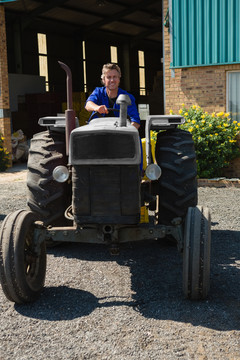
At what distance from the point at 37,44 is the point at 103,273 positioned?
22035mm

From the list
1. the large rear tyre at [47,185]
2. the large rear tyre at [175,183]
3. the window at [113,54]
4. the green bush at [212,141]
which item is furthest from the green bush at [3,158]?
the window at [113,54]

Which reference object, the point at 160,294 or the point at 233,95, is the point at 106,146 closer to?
the point at 160,294

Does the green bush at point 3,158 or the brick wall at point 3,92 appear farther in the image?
the brick wall at point 3,92

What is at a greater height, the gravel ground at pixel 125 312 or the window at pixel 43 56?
the window at pixel 43 56

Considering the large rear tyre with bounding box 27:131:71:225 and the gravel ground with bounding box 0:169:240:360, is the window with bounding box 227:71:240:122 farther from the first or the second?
the large rear tyre with bounding box 27:131:71:225

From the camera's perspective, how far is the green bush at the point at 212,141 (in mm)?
9844

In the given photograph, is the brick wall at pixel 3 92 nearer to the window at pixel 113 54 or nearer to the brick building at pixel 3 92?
the brick building at pixel 3 92

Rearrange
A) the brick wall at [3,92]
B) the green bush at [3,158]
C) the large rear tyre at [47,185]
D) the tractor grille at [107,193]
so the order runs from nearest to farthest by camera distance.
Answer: the tractor grille at [107,193], the large rear tyre at [47,185], the green bush at [3,158], the brick wall at [3,92]

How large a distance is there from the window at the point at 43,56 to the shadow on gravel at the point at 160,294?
21.4 meters

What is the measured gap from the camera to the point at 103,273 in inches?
181

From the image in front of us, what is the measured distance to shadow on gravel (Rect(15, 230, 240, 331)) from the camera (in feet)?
11.9

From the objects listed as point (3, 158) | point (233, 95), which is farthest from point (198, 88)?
point (3, 158)

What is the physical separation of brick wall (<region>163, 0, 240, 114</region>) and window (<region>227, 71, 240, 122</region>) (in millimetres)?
140

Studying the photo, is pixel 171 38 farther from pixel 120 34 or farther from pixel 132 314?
pixel 120 34
